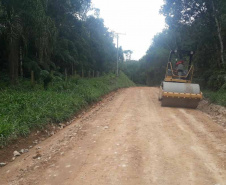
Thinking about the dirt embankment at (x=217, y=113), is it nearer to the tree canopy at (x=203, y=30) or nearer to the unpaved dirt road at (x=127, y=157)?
the unpaved dirt road at (x=127, y=157)

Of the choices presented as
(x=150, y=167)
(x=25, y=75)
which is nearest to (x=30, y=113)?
(x=150, y=167)

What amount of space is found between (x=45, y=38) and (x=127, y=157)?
976cm

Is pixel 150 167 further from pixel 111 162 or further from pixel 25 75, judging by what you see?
pixel 25 75

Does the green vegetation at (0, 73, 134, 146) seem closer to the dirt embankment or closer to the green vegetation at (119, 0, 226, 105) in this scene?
the dirt embankment

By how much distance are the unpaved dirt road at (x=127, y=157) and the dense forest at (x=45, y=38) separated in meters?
6.52

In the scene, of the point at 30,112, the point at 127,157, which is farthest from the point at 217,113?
the point at 30,112

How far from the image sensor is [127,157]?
17.7 feet

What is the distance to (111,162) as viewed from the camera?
202 inches

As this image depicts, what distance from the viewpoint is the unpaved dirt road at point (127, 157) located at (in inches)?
176

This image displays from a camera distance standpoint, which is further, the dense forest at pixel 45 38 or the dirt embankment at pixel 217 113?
the dense forest at pixel 45 38

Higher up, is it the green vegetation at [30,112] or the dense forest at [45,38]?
the dense forest at [45,38]

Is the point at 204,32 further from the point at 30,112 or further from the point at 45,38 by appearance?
the point at 30,112

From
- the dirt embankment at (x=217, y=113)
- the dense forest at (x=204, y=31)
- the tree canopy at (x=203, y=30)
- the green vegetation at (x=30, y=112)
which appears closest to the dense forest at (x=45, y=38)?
the green vegetation at (x=30, y=112)

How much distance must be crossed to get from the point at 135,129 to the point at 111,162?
2760mm
